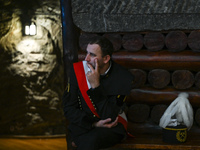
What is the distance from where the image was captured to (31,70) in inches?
271

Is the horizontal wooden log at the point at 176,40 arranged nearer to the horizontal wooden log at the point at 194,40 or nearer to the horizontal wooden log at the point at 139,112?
the horizontal wooden log at the point at 194,40

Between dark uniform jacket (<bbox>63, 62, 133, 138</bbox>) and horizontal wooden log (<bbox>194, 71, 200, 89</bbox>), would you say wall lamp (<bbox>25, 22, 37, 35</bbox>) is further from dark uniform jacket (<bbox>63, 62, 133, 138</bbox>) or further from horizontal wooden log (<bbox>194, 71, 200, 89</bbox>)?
horizontal wooden log (<bbox>194, 71, 200, 89</bbox>)

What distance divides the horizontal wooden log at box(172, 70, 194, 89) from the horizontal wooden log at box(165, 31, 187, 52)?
10.8 inches

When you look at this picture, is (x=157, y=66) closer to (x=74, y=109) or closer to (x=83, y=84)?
(x=83, y=84)

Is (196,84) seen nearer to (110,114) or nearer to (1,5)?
(110,114)

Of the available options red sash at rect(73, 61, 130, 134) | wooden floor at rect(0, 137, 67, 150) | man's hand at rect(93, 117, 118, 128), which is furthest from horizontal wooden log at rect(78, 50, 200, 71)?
wooden floor at rect(0, 137, 67, 150)

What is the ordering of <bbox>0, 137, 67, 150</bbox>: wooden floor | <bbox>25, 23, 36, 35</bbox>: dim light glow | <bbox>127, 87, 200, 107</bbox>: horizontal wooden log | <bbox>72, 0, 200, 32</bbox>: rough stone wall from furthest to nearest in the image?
1. <bbox>25, 23, 36, 35</bbox>: dim light glow
2. <bbox>0, 137, 67, 150</bbox>: wooden floor
3. <bbox>127, 87, 200, 107</bbox>: horizontal wooden log
4. <bbox>72, 0, 200, 32</bbox>: rough stone wall

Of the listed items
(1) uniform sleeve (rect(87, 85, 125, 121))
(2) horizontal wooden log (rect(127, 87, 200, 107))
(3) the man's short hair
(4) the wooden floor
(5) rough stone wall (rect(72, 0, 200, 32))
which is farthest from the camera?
(4) the wooden floor

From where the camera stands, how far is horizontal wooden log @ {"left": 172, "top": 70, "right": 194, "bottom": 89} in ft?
13.2

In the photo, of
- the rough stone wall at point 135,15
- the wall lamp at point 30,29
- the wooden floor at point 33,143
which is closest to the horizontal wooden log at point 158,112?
the rough stone wall at point 135,15

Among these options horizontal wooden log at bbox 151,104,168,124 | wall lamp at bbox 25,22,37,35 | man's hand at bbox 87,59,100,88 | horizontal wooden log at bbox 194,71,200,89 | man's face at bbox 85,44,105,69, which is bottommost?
horizontal wooden log at bbox 151,104,168,124

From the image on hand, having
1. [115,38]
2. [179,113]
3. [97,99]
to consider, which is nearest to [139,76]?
[115,38]

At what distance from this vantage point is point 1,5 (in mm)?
6809

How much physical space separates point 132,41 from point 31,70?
130 inches
